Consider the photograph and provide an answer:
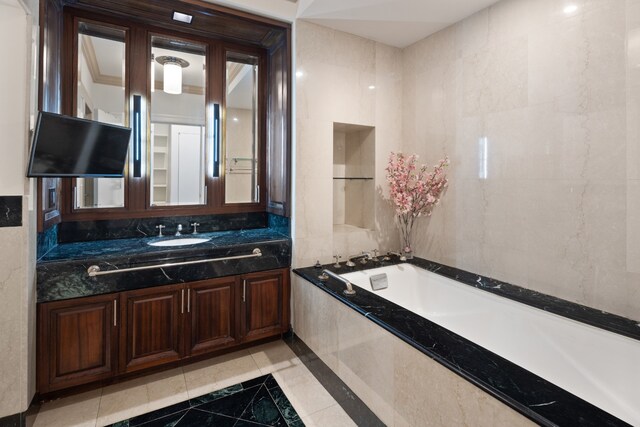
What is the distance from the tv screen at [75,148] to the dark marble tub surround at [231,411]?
4.98 feet

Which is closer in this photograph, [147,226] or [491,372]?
[491,372]

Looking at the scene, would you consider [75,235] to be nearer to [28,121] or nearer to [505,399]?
[28,121]

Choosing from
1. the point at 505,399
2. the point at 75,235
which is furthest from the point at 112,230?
the point at 505,399

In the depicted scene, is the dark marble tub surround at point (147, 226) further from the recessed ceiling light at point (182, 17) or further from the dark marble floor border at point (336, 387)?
the recessed ceiling light at point (182, 17)

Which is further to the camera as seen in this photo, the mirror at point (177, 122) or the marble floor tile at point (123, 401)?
the mirror at point (177, 122)

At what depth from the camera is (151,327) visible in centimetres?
215

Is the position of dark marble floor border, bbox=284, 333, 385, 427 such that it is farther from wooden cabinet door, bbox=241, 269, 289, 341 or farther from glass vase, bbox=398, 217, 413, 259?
glass vase, bbox=398, 217, 413, 259

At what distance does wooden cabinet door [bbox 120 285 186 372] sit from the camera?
6.81 ft

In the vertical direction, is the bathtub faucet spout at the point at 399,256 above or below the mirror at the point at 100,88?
below

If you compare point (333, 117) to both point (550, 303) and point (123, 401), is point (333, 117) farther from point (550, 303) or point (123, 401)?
point (123, 401)

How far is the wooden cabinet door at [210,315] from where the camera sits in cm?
227

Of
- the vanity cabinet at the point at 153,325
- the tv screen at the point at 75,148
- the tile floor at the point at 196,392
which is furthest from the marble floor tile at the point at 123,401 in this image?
the tv screen at the point at 75,148

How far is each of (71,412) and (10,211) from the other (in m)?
1.24

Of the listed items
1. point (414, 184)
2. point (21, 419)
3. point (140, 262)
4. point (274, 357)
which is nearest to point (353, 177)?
point (414, 184)
